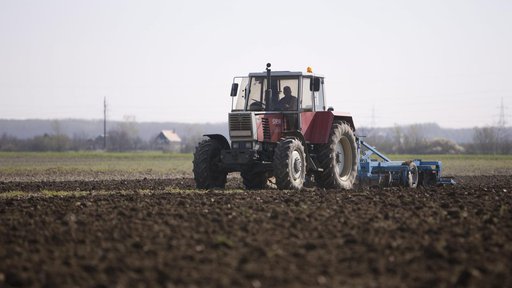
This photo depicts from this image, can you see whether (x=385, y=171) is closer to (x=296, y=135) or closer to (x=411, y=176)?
(x=411, y=176)

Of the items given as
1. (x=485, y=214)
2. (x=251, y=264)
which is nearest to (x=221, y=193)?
(x=485, y=214)

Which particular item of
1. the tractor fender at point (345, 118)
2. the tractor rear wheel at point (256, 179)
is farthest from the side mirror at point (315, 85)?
the tractor rear wheel at point (256, 179)

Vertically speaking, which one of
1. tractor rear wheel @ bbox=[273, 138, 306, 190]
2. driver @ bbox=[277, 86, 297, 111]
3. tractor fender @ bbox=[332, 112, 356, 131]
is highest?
driver @ bbox=[277, 86, 297, 111]

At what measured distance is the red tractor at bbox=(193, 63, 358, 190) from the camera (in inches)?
789

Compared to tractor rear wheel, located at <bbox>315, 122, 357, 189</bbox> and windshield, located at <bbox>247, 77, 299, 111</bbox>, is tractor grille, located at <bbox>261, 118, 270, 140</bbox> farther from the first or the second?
tractor rear wheel, located at <bbox>315, 122, 357, 189</bbox>

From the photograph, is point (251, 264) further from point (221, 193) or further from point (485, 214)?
point (221, 193)

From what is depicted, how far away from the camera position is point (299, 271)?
9.45 meters

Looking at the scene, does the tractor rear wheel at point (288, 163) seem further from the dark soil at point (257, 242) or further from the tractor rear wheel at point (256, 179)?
the dark soil at point (257, 242)

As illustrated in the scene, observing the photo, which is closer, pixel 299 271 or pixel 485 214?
pixel 299 271

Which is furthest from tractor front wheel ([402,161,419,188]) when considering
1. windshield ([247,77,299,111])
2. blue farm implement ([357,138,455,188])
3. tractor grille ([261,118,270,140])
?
tractor grille ([261,118,270,140])

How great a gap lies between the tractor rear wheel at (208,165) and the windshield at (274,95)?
125 cm

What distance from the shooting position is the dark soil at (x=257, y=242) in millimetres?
9133

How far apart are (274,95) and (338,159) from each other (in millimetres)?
2372

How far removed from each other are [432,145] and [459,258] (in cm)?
7852
